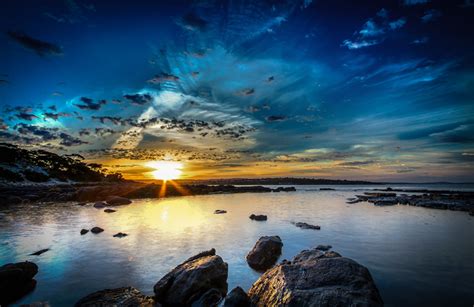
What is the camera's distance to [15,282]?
890 cm

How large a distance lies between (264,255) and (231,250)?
315 cm

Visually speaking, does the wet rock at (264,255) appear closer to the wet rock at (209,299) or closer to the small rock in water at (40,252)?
the wet rock at (209,299)

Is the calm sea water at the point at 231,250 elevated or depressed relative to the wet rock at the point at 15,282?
depressed

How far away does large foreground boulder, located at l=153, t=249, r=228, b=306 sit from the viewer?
791 centimetres

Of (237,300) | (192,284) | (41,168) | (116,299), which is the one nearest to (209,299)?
(192,284)

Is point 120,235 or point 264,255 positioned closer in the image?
point 264,255

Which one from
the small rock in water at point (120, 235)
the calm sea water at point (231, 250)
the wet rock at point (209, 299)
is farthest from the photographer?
the small rock in water at point (120, 235)

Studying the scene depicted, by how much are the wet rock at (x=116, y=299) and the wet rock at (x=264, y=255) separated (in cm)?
542

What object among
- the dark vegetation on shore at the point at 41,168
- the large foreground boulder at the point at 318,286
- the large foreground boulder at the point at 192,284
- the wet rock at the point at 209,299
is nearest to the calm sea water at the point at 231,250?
the large foreground boulder at the point at 192,284

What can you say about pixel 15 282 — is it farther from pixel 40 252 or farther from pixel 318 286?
pixel 318 286

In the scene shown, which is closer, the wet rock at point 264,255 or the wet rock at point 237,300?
the wet rock at point 237,300

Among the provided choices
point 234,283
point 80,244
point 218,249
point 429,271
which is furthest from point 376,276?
point 80,244

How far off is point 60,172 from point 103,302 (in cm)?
16749

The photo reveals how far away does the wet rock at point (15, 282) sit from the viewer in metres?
8.34
